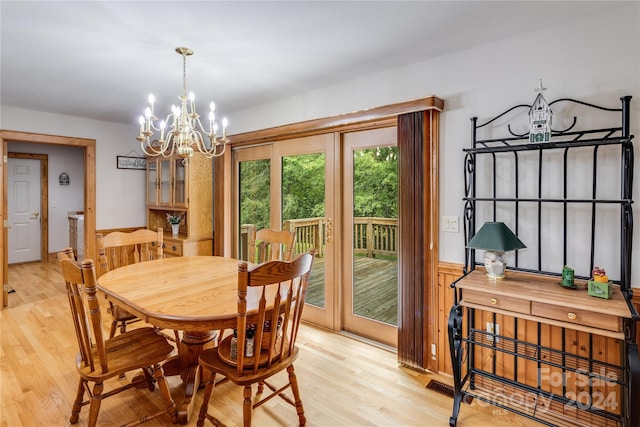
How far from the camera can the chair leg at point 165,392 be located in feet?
6.03

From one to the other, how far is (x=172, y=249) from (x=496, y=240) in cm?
362

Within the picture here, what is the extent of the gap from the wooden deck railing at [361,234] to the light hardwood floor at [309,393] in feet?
2.72

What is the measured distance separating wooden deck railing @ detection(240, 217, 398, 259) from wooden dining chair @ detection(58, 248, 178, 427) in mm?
1267

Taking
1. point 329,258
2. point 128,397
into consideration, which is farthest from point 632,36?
point 128,397

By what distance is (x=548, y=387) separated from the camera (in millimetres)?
2080

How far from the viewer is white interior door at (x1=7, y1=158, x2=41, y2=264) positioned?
6.01 metres

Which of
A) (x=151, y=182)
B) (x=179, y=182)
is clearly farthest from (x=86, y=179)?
(x=179, y=182)

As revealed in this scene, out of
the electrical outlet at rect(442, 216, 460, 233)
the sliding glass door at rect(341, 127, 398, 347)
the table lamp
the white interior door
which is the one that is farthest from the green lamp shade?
the white interior door

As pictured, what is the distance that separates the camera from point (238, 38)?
2199 millimetres

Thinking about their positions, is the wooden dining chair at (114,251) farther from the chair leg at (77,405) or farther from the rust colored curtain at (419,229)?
the rust colored curtain at (419,229)

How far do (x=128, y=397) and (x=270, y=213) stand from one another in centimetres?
206

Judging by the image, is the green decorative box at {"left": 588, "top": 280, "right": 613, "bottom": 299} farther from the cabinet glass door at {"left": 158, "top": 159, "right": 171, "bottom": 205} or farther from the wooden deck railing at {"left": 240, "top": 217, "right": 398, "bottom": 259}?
the cabinet glass door at {"left": 158, "top": 159, "right": 171, "bottom": 205}

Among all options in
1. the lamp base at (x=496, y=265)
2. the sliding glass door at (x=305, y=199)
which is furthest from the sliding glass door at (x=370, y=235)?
the lamp base at (x=496, y=265)

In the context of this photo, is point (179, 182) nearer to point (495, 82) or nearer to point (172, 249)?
point (172, 249)
